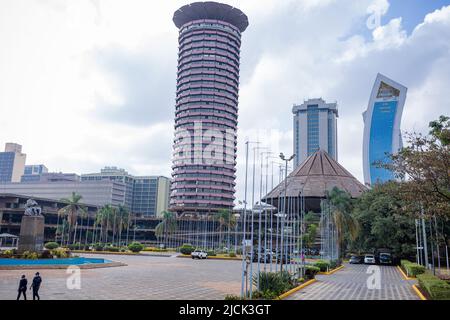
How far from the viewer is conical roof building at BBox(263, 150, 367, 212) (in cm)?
9612

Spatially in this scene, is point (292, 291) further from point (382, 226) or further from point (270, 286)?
point (382, 226)

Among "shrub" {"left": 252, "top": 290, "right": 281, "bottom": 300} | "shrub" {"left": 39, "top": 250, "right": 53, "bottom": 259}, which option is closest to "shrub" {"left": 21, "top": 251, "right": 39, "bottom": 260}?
"shrub" {"left": 39, "top": 250, "right": 53, "bottom": 259}

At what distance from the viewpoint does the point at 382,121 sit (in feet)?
473

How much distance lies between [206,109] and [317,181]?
5714cm

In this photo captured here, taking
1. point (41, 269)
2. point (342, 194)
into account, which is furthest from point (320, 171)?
point (41, 269)

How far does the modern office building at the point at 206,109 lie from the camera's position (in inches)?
5517

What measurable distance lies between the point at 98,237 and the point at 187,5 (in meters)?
92.4

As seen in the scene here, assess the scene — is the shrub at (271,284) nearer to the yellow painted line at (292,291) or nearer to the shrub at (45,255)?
the yellow painted line at (292,291)

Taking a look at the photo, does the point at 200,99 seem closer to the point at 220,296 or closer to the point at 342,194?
the point at 342,194

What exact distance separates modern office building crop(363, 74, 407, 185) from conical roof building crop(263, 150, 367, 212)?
135 ft

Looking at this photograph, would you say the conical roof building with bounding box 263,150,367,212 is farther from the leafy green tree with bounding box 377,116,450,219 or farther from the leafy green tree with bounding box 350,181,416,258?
the leafy green tree with bounding box 377,116,450,219

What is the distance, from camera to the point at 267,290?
18.7 metres

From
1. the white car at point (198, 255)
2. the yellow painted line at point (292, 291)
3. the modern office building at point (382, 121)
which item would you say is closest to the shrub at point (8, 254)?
the yellow painted line at point (292, 291)

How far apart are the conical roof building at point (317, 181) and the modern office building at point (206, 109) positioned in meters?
36.6
